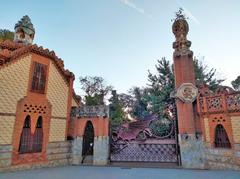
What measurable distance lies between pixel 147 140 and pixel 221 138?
4.22 metres

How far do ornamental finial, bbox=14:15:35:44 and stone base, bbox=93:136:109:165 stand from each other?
9.42 m

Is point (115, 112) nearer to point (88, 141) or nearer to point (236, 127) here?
point (88, 141)

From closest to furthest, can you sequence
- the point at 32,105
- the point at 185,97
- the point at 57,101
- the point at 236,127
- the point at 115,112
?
the point at 236,127 → the point at 32,105 → the point at 185,97 → the point at 57,101 → the point at 115,112

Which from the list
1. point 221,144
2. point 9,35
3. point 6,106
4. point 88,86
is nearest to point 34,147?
point 6,106

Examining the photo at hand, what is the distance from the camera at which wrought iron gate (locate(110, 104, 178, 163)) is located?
11.2 metres

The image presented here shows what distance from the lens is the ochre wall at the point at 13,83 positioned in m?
9.26

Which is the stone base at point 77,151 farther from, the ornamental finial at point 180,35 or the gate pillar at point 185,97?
the ornamental finial at point 180,35

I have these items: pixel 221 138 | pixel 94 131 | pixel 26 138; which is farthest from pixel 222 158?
pixel 26 138

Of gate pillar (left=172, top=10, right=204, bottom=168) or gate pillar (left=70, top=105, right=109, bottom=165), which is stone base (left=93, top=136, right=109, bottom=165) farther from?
gate pillar (left=172, top=10, right=204, bottom=168)

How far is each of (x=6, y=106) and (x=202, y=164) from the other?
11.1 metres

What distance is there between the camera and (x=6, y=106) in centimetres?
925

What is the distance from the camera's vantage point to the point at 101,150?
11.3 metres

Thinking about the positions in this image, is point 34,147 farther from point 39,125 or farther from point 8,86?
point 8,86

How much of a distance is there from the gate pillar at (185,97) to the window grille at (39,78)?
850 centimetres
